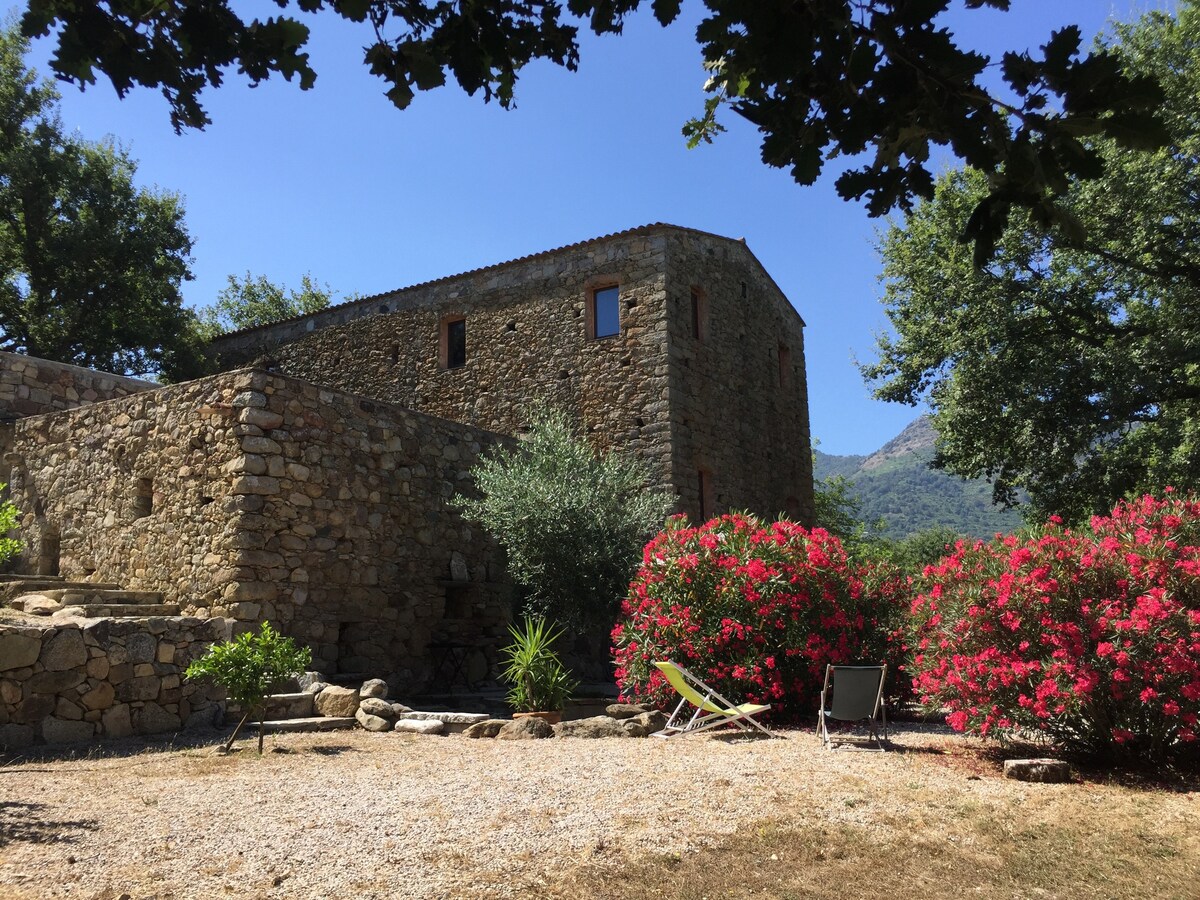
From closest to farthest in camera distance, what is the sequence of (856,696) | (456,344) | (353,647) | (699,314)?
(856,696) → (353,647) → (699,314) → (456,344)

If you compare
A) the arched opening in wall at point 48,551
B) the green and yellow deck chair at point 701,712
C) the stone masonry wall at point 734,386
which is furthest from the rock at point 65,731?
the stone masonry wall at point 734,386

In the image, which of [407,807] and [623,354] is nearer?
[407,807]

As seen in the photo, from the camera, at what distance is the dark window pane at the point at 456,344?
51.8 ft

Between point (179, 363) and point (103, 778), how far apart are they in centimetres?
1829

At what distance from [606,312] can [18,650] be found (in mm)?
10021

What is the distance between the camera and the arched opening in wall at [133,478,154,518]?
33.1 ft

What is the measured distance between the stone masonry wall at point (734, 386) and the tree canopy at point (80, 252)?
1369 centimetres

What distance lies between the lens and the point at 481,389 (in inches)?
605

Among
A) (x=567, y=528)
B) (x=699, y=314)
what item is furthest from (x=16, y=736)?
(x=699, y=314)

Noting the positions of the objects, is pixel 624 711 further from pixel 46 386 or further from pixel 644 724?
pixel 46 386

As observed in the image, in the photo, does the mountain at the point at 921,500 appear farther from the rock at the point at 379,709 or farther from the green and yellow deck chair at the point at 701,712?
the rock at the point at 379,709

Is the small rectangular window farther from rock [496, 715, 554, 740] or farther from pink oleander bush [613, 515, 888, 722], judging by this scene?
rock [496, 715, 554, 740]

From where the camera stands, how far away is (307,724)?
752cm

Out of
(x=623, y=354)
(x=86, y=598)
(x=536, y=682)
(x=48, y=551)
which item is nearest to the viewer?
(x=536, y=682)
